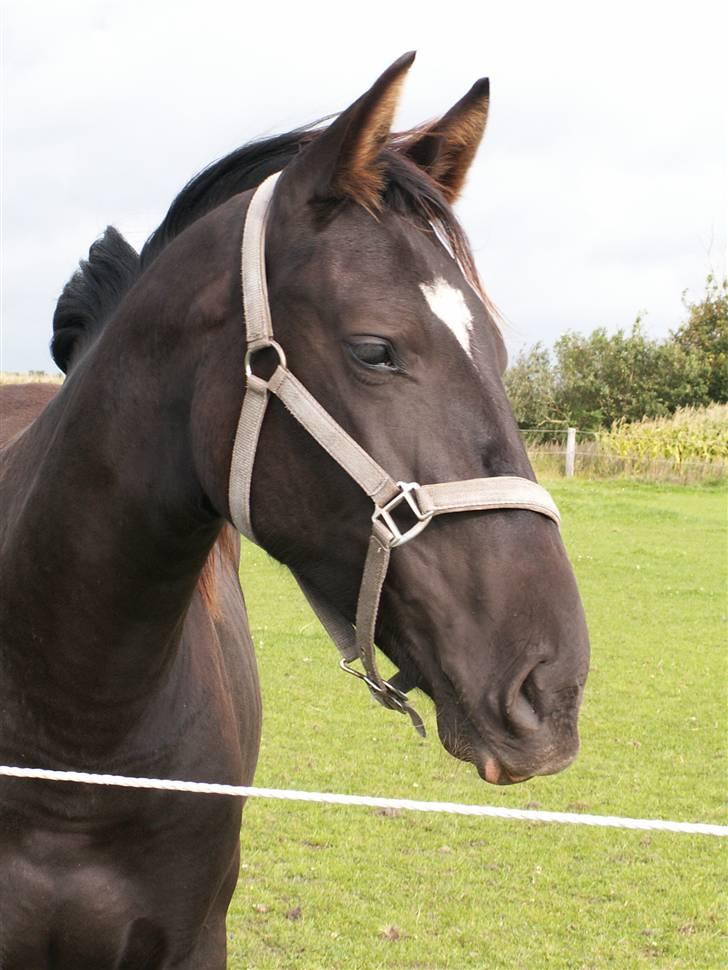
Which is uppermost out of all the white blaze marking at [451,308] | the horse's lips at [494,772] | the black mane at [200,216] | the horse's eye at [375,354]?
the black mane at [200,216]

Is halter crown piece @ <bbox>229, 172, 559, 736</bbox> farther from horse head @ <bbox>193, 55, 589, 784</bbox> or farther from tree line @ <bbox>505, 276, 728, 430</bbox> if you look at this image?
tree line @ <bbox>505, 276, 728, 430</bbox>

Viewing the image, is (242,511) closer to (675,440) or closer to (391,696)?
(391,696)

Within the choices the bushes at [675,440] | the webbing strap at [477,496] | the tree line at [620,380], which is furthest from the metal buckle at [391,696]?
the tree line at [620,380]

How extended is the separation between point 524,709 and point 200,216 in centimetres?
141

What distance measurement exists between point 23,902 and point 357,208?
1876 mm

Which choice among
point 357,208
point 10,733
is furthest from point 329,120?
point 10,733

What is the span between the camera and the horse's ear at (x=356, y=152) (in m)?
1.88

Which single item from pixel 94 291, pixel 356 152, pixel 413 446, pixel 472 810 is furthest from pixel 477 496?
pixel 94 291

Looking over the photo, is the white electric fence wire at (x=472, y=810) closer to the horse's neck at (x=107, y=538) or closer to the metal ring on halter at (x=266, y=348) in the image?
the horse's neck at (x=107, y=538)

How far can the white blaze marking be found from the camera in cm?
187

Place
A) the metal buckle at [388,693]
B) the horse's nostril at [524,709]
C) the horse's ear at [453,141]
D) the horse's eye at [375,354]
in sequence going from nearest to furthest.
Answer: the horse's nostril at [524,709] → the horse's eye at [375,354] → the metal buckle at [388,693] → the horse's ear at [453,141]

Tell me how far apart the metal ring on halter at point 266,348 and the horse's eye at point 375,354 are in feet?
0.53

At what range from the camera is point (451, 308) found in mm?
1887

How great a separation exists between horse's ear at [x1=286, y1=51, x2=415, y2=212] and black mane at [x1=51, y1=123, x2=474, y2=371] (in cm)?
4
